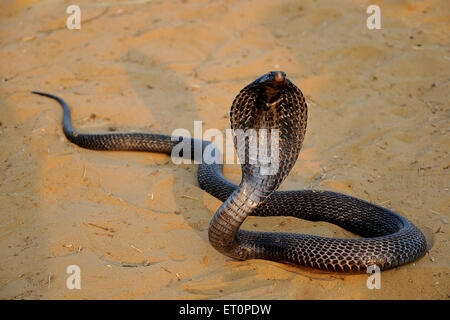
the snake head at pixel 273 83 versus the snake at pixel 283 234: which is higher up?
the snake head at pixel 273 83

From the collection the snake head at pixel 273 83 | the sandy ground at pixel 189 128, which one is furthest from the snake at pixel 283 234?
the sandy ground at pixel 189 128

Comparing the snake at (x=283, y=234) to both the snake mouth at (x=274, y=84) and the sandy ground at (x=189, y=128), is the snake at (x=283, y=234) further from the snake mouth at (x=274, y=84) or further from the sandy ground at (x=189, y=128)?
the sandy ground at (x=189, y=128)

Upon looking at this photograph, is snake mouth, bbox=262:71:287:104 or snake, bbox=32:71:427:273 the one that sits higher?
snake mouth, bbox=262:71:287:104

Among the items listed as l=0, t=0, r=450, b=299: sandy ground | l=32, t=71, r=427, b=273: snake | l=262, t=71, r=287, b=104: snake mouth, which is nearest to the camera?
l=262, t=71, r=287, b=104: snake mouth

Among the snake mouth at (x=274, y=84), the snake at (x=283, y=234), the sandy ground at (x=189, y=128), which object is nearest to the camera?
the snake mouth at (x=274, y=84)

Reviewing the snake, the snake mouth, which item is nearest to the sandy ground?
the snake

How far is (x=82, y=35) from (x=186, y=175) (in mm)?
4513

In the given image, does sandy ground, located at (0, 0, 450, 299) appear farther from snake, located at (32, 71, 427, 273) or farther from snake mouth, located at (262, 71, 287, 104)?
snake mouth, located at (262, 71, 287, 104)

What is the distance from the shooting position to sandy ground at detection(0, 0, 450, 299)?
3201 mm

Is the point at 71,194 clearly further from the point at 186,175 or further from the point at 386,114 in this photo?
the point at 386,114

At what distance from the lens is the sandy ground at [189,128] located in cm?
320

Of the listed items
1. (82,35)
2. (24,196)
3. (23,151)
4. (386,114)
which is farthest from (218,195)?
(82,35)
